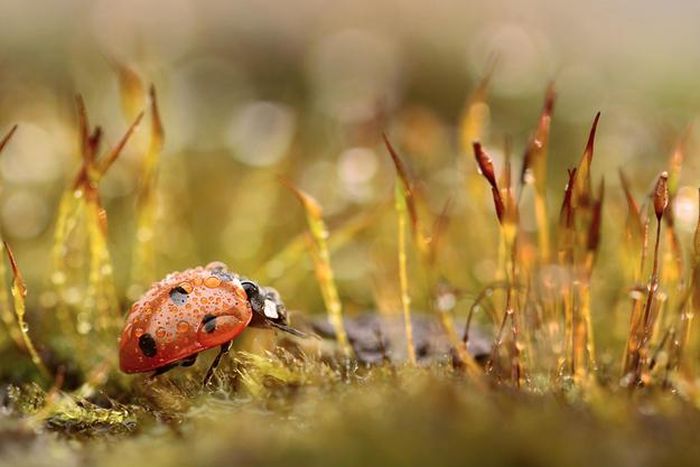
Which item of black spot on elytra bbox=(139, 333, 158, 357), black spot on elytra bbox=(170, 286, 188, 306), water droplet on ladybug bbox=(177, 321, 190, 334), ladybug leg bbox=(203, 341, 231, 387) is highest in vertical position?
black spot on elytra bbox=(170, 286, 188, 306)

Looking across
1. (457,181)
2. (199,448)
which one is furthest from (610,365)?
(457,181)

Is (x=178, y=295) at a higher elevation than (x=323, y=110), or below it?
below

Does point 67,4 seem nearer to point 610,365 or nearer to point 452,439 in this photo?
point 610,365

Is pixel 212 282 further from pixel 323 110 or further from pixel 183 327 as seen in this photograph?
pixel 323 110

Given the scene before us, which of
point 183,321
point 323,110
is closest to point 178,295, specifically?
point 183,321

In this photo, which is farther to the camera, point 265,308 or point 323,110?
point 323,110

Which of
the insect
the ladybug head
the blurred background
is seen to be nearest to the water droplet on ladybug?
the insect

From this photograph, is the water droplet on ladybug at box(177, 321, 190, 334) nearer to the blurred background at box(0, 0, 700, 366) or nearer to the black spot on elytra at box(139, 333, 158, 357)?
the black spot on elytra at box(139, 333, 158, 357)
